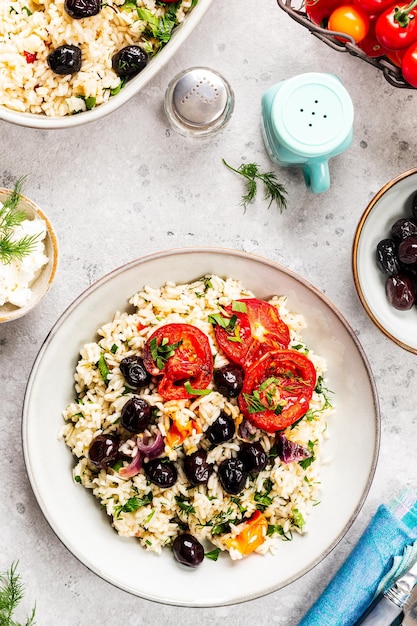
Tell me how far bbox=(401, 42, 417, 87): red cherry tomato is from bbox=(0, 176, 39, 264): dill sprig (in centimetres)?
126

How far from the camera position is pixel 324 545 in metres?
2.38

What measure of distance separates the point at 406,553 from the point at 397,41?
171cm

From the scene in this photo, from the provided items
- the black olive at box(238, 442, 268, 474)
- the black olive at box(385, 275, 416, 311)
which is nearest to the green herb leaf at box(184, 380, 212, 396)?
the black olive at box(238, 442, 268, 474)

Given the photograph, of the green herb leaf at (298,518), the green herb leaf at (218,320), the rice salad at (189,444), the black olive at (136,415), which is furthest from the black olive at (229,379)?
the green herb leaf at (298,518)

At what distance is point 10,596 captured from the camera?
246cm

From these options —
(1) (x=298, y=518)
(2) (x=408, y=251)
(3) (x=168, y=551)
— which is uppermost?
(2) (x=408, y=251)

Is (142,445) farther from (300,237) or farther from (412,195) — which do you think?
(412,195)

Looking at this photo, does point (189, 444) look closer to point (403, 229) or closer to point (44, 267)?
point (44, 267)

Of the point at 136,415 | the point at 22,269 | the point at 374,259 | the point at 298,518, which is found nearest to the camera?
the point at 136,415

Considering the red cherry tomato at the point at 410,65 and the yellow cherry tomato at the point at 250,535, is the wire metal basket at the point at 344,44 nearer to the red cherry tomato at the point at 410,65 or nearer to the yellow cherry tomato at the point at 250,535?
the red cherry tomato at the point at 410,65

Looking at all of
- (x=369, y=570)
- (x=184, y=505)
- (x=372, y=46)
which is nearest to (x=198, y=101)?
(x=372, y=46)

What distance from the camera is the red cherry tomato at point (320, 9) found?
237 centimetres

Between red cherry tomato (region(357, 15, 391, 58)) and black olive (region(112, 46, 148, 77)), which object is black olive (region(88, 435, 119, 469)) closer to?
black olive (region(112, 46, 148, 77))

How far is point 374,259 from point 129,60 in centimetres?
103
